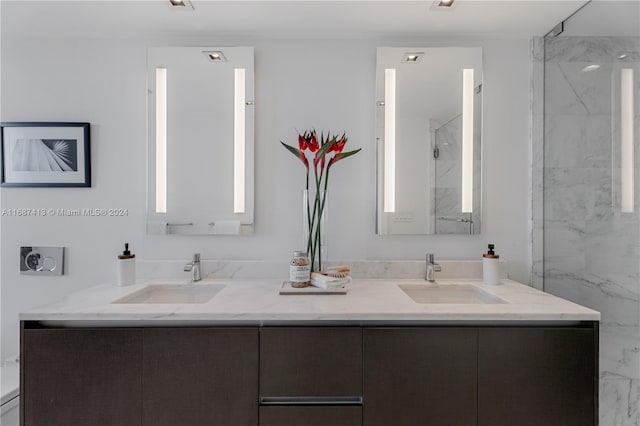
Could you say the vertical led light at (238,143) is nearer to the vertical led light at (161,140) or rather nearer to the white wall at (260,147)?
the white wall at (260,147)

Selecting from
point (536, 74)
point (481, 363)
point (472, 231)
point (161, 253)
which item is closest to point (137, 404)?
point (161, 253)

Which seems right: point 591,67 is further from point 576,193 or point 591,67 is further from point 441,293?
point 441,293

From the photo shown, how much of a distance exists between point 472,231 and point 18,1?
2316mm

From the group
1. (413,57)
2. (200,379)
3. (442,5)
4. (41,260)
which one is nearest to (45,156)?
(41,260)

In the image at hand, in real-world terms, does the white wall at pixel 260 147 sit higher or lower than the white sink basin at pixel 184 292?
higher

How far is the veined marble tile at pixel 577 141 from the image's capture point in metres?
1.49

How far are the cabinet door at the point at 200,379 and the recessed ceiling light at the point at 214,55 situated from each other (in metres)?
1.30

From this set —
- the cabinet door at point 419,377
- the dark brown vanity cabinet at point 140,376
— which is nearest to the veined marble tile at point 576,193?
Answer: the cabinet door at point 419,377

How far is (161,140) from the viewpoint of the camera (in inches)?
73.2

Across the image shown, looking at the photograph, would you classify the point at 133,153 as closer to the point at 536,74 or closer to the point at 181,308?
the point at 181,308

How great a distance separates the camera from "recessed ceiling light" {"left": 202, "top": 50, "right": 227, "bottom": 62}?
1.84m

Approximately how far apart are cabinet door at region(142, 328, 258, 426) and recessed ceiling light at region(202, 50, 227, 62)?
130 centimetres

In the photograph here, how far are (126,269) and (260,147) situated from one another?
85 centimetres

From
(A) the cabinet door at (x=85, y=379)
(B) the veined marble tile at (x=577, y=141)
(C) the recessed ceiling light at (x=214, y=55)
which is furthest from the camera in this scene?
(C) the recessed ceiling light at (x=214, y=55)
